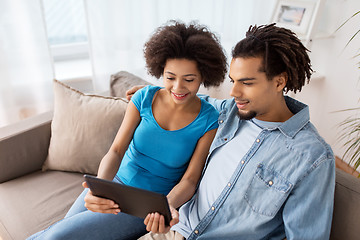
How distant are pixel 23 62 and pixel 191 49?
130 cm

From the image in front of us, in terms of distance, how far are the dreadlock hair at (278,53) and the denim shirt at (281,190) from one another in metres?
0.13

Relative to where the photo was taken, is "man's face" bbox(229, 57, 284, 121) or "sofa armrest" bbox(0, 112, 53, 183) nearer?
"man's face" bbox(229, 57, 284, 121)

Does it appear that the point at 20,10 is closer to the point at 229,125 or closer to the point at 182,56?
the point at 182,56

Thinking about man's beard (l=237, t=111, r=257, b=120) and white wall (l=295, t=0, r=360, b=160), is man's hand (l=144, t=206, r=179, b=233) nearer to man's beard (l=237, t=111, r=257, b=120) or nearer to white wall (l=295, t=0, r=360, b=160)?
man's beard (l=237, t=111, r=257, b=120)

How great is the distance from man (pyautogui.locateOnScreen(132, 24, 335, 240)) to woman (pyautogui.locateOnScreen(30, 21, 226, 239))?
12 cm

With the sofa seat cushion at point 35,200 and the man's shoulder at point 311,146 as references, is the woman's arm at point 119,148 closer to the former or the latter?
the sofa seat cushion at point 35,200

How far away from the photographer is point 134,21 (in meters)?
2.28

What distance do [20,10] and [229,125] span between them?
4.71 ft

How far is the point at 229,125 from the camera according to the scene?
4.36 ft

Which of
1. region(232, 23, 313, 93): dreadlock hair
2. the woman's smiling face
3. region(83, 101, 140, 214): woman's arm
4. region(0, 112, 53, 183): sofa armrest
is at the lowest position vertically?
region(0, 112, 53, 183): sofa armrest

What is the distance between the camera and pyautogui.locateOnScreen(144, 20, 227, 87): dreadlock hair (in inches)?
50.1

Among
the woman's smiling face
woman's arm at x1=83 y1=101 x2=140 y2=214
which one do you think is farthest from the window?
the woman's smiling face

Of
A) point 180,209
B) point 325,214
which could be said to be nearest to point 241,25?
point 180,209

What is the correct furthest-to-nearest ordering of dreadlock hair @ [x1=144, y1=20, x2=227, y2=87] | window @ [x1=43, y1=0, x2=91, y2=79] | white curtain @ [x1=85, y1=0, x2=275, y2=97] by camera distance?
window @ [x1=43, y1=0, x2=91, y2=79] → white curtain @ [x1=85, y1=0, x2=275, y2=97] → dreadlock hair @ [x1=144, y1=20, x2=227, y2=87]
